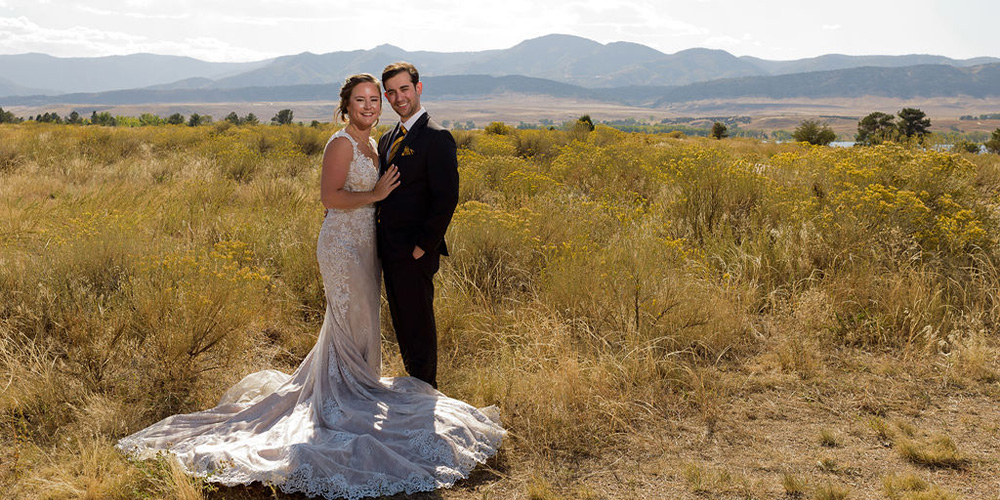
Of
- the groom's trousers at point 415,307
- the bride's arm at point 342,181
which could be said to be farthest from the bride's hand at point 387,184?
the groom's trousers at point 415,307

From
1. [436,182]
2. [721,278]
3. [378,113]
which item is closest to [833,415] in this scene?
[721,278]

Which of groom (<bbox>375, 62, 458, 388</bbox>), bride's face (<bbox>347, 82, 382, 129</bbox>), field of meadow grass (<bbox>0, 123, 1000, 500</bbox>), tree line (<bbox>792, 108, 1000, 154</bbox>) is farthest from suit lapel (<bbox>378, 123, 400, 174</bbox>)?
tree line (<bbox>792, 108, 1000, 154</bbox>)

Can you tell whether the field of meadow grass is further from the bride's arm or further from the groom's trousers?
the bride's arm

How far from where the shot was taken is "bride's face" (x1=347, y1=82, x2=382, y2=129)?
3631mm

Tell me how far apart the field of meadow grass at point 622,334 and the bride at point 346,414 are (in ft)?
0.59

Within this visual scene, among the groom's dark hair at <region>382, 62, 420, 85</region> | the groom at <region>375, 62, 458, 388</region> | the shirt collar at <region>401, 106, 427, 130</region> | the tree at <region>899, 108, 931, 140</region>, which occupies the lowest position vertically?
the groom at <region>375, 62, 458, 388</region>

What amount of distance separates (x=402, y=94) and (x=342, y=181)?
62 centimetres

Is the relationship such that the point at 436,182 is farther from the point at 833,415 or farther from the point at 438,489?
the point at 833,415

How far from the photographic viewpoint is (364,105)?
365cm

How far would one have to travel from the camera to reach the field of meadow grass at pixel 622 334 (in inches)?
140

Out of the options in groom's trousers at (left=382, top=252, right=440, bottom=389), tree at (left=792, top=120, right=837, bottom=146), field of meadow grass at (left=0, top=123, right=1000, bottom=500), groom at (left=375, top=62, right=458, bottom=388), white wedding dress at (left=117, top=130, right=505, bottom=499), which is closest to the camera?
white wedding dress at (left=117, top=130, right=505, bottom=499)

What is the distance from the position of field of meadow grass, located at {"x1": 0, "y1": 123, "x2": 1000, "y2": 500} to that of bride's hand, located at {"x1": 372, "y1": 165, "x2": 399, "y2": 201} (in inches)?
58.1

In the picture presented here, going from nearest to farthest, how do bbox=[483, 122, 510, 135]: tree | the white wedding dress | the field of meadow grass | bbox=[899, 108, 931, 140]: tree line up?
the white wedding dress → the field of meadow grass → bbox=[483, 122, 510, 135]: tree → bbox=[899, 108, 931, 140]: tree

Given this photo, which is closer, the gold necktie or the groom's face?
the groom's face
